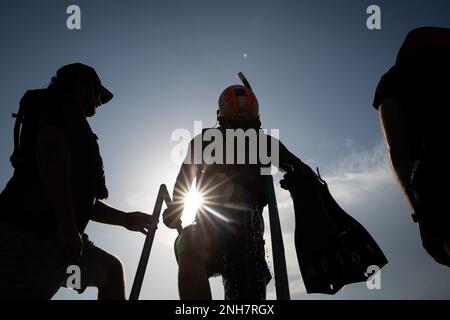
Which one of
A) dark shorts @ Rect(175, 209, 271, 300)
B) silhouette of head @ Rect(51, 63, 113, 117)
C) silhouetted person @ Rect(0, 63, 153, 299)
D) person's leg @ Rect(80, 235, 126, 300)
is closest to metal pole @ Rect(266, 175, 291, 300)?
dark shorts @ Rect(175, 209, 271, 300)

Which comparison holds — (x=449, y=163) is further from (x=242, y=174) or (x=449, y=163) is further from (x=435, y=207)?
(x=242, y=174)

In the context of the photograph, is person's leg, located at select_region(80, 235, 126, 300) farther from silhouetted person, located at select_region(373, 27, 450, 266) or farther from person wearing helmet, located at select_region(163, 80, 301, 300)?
silhouetted person, located at select_region(373, 27, 450, 266)

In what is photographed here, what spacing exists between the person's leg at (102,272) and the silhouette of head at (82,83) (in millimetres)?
A: 1534

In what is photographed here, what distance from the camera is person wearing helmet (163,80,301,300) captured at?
301cm

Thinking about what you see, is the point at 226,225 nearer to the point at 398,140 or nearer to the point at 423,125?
the point at 398,140

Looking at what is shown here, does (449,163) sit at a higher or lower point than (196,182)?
lower

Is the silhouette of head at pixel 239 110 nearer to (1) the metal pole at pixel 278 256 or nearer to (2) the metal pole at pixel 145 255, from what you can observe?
(2) the metal pole at pixel 145 255

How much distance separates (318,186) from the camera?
377 cm

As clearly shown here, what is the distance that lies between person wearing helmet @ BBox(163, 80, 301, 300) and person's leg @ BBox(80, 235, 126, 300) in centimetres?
80

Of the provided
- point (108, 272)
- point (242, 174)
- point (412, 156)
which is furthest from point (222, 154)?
point (412, 156)

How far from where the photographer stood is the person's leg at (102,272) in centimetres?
319

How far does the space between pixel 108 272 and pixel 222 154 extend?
1.97 metres

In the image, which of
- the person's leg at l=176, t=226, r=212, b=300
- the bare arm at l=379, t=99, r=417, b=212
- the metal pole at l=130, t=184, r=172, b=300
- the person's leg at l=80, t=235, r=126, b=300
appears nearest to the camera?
the bare arm at l=379, t=99, r=417, b=212

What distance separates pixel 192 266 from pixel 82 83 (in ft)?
7.84
